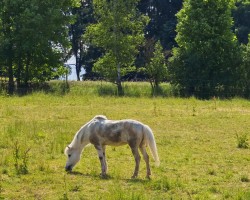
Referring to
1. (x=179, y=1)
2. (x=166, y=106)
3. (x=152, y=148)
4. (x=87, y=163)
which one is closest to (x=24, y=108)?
(x=166, y=106)

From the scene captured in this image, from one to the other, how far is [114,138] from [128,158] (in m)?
2.34

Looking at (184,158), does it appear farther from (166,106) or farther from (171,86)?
(171,86)

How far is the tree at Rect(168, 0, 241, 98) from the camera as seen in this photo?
3591 centimetres

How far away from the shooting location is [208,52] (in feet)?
119

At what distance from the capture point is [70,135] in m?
15.4

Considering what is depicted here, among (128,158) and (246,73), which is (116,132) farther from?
(246,73)

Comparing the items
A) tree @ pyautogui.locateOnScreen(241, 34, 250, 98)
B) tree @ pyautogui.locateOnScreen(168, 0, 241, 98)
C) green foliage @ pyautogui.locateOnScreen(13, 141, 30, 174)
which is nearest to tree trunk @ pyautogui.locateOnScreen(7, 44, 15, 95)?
tree @ pyautogui.locateOnScreen(168, 0, 241, 98)

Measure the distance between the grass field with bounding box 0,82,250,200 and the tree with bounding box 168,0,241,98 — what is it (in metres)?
11.8

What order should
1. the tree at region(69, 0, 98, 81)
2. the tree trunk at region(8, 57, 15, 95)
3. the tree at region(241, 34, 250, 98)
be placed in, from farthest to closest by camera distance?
the tree at region(69, 0, 98, 81)
the tree at region(241, 34, 250, 98)
the tree trunk at region(8, 57, 15, 95)

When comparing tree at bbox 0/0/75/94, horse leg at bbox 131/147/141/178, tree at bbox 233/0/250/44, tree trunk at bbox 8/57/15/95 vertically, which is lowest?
horse leg at bbox 131/147/141/178

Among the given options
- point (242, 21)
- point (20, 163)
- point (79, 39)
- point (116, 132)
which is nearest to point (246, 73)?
point (242, 21)

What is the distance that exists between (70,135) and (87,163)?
12.0ft

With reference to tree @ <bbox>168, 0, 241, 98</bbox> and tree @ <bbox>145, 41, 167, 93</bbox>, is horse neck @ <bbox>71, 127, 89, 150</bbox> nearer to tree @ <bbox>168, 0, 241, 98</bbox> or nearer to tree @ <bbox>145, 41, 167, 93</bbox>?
tree @ <bbox>168, 0, 241, 98</bbox>

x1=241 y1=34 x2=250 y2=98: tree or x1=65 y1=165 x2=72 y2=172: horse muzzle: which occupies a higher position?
x1=241 y1=34 x2=250 y2=98: tree
